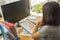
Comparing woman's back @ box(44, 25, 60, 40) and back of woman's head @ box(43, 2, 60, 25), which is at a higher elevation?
back of woman's head @ box(43, 2, 60, 25)

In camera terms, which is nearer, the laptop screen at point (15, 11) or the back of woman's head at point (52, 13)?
the back of woman's head at point (52, 13)

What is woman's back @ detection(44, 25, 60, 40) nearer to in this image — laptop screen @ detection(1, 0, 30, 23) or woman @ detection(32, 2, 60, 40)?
woman @ detection(32, 2, 60, 40)

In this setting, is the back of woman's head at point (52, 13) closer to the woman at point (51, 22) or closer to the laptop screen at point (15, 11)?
the woman at point (51, 22)

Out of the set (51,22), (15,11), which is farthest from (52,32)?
(15,11)

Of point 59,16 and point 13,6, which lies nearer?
A: point 59,16

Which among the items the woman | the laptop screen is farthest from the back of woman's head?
the laptop screen

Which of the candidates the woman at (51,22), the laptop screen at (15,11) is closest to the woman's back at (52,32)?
the woman at (51,22)

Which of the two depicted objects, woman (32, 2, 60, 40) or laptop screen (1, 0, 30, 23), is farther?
laptop screen (1, 0, 30, 23)

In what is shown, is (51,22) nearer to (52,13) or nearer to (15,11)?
(52,13)

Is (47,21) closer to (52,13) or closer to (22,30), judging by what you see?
(52,13)

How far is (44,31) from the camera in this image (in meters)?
1.46

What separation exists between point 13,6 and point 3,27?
1.87 ft

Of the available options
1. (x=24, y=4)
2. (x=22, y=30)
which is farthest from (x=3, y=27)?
(x=24, y=4)

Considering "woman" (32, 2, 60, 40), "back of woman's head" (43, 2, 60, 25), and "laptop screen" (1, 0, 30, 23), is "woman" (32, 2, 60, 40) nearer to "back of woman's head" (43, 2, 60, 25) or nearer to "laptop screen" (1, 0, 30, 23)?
"back of woman's head" (43, 2, 60, 25)
